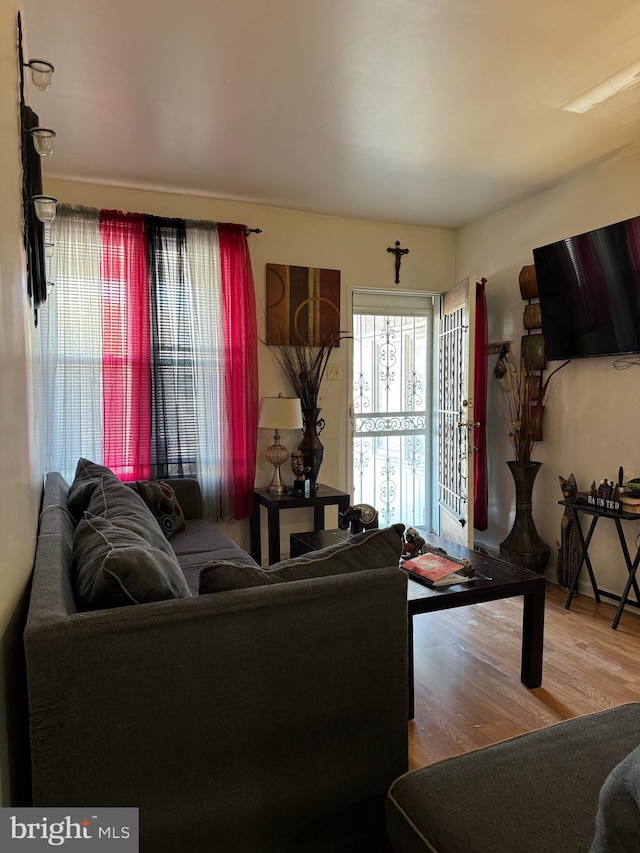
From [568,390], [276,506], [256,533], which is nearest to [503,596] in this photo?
[276,506]

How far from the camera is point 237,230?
12.8 ft

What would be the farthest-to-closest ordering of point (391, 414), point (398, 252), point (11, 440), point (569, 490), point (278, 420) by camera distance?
point (391, 414)
point (398, 252)
point (278, 420)
point (569, 490)
point (11, 440)

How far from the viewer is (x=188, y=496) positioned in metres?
3.67

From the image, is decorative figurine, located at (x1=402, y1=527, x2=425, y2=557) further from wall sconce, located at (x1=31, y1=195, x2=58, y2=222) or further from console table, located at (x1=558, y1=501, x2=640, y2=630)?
wall sconce, located at (x1=31, y1=195, x2=58, y2=222)

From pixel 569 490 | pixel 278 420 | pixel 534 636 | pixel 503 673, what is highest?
pixel 278 420

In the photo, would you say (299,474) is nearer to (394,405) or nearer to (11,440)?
(394,405)

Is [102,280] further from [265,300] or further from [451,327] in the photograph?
[451,327]

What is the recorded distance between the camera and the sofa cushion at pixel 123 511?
1817 millimetres

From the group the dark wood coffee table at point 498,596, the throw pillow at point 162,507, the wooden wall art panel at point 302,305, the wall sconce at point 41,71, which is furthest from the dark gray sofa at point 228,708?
the wooden wall art panel at point 302,305

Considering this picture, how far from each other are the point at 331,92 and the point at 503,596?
226 cm

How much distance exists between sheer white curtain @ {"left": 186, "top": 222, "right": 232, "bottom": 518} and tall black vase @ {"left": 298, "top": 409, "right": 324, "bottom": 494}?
58 cm

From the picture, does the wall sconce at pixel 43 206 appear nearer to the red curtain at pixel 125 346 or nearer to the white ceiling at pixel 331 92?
the white ceiling at pixel 331 92

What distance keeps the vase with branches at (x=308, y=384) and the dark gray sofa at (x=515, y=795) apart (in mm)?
2856

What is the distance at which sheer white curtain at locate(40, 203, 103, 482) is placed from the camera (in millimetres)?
3430
